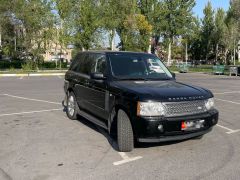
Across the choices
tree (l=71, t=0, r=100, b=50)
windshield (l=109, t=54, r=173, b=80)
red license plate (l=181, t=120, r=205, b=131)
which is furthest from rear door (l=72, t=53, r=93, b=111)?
tree (l=71, t=0, r=100, b=50)

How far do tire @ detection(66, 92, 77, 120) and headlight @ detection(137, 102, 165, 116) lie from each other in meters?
3.26

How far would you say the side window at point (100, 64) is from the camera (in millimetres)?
7460

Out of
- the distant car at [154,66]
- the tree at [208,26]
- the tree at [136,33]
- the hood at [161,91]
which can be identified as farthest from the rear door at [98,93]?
the tree at [208,26]

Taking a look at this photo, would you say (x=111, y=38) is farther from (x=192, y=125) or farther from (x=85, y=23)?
(x=192, y=125)

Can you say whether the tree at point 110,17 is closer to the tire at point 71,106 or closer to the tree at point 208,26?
the tire at point 71,106

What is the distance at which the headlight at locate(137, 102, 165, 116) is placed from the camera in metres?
5.86

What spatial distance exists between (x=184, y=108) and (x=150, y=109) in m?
0.60

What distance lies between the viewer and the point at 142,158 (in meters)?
5.94

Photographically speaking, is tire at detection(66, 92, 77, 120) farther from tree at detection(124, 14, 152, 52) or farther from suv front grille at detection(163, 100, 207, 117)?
tree at detection(124, 14, 152, 52)

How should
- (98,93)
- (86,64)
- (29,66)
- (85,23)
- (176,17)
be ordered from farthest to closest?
(176,17) < (85,23) < (29,66) < (86,64) < (98,93)

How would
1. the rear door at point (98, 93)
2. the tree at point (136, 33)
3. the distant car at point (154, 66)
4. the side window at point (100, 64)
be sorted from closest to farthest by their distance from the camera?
1. the rear door at point (98, 93)
2. the side window at point (100, 64)
3. the distant car at point (154, 66)
4. the tree at point (136, 33)

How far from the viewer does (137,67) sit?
7449 mm

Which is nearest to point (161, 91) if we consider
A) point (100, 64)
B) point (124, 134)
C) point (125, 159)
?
point (124, 134)

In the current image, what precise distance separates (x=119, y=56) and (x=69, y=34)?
107ft
